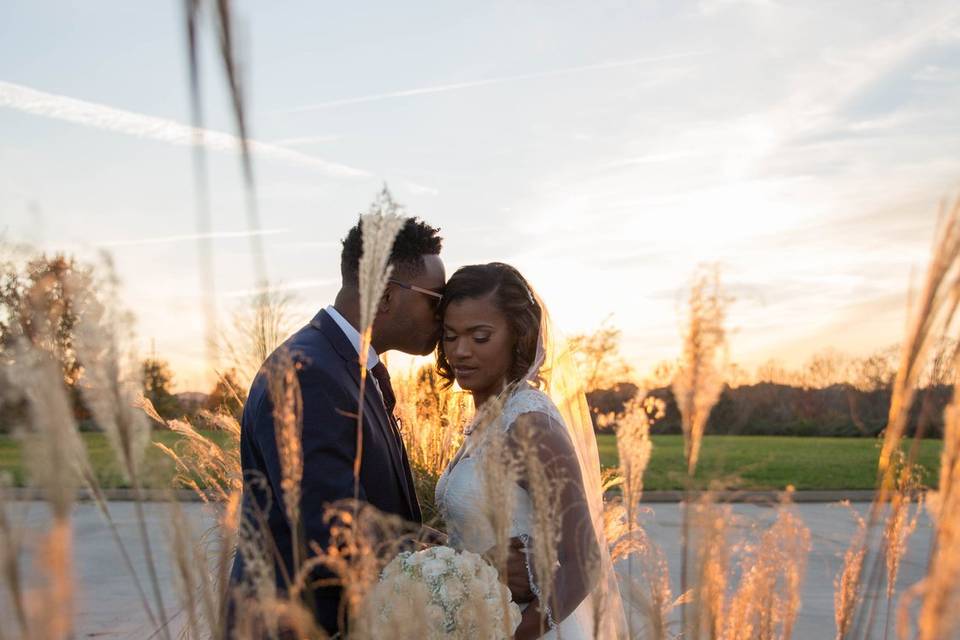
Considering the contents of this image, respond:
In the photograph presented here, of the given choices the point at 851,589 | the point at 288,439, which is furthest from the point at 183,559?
the point at 851,589

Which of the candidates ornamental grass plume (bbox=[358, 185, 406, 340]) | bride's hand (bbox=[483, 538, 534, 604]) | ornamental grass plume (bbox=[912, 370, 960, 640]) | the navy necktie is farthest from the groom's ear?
ornamental grass plume (bbox=[912, 370, 960, 640])

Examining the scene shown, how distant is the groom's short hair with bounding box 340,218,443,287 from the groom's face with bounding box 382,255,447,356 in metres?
0.03

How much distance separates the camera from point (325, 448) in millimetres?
2658

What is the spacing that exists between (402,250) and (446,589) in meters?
1.61

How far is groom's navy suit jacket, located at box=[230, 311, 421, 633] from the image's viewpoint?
258cm

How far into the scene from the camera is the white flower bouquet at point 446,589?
211cm

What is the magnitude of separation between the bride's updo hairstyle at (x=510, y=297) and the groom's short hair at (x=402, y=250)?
0.18 metres

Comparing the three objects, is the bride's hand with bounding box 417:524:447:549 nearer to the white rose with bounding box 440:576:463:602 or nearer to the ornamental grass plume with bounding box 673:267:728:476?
the white rose with bounding box 440:576:463:602

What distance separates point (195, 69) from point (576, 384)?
3.35 m

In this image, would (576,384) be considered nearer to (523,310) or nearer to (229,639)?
(523,310)

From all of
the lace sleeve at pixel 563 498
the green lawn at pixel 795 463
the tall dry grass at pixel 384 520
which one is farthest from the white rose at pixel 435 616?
the green lawn at pixel 795 463

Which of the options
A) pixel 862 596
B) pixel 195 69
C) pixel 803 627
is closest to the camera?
pixel 195 69

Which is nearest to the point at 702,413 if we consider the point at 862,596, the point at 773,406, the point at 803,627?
the point at 862,596

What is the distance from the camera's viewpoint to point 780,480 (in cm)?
1494
